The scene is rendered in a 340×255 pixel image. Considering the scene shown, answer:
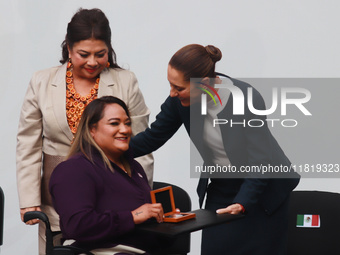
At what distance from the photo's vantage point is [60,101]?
3.14m

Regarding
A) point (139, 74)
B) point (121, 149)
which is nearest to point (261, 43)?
point (139, 74)

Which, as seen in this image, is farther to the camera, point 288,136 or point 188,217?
point 288,136

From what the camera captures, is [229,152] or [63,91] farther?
[63,91]

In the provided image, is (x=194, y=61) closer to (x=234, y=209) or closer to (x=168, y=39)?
(x=234, y=209)

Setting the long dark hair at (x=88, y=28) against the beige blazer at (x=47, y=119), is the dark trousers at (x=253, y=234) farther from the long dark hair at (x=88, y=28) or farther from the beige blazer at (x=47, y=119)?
the long dark hair at (x=88, y=28)

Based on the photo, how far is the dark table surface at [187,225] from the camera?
2266 mm

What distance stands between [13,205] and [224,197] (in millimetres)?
1990

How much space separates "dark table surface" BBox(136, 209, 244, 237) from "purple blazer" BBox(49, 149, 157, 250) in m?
0.07

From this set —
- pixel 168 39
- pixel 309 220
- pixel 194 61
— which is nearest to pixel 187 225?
pixel 194 61

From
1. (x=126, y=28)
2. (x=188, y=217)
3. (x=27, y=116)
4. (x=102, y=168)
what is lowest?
(x=188, y=217)

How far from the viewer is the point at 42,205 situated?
3.30 m

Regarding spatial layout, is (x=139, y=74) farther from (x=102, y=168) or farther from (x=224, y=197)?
(x=102, y=168)

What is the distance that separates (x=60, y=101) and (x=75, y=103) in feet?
0.23

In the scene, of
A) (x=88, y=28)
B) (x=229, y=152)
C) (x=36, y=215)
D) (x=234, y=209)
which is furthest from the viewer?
(x=88, y=28)
